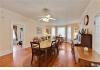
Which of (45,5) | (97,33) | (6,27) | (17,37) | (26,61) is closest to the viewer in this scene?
(97,33)

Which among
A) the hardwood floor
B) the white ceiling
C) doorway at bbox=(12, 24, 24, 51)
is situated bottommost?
the hardwood floor

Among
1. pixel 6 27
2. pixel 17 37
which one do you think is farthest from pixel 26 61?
pixel 17 37

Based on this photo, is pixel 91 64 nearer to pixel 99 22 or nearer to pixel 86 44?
pixel 99 22

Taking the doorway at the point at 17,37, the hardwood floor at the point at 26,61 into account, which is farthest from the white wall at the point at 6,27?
the doorway at the point at 17,37

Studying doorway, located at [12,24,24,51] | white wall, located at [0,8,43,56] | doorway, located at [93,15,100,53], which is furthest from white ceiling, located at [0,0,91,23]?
doorway, located at [12,24,24,51]

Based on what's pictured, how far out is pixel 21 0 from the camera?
16.8ft

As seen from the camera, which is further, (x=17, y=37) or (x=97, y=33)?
(x=17, y=37)

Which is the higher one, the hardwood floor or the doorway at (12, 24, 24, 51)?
the doorway at (12, 24, 24, 51)

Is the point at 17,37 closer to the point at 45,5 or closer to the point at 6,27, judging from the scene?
the point at 6,27

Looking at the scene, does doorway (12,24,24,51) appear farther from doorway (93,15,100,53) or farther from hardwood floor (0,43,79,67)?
doorway (93,15,100,53)

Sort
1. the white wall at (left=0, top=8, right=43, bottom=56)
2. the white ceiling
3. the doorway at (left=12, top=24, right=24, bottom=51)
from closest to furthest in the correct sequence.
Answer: the white ceiling < the white wall at (left=0, top=8, right=43, bottom=56) < the doorway at (left=12, top=24, right=24, bottom=51)

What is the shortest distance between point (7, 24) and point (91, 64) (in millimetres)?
5685

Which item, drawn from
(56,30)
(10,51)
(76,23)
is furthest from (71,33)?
(10,51)

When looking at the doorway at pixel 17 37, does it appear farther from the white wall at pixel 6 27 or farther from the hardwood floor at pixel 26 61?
the hardwood floor at pixel 26 61
